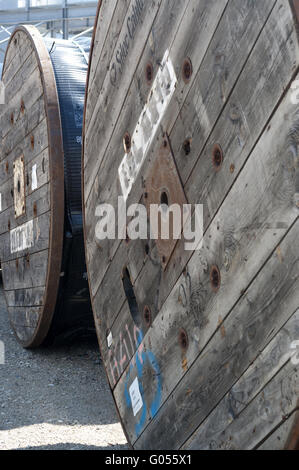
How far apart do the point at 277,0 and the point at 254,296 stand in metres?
0.73

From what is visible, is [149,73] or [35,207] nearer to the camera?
[149,73]

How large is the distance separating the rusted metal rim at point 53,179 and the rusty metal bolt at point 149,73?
1295 millimetres

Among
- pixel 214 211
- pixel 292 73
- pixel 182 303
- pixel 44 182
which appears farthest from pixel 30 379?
pixel 292 73

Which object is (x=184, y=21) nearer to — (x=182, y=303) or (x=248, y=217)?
(x=248, y=217)

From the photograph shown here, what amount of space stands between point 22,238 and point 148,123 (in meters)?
2.05

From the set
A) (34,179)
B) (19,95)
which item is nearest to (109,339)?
(34,179)

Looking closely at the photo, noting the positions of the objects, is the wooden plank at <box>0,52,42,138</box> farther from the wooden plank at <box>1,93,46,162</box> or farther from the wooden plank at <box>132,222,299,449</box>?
the wooden plank at <box>132,222,299,449</box>

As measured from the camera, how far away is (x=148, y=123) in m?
2.30

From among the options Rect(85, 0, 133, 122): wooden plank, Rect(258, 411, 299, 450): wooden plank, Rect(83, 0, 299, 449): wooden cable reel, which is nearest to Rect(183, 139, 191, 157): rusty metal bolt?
Rect(83, 0, 299, 449): wooden cable reel

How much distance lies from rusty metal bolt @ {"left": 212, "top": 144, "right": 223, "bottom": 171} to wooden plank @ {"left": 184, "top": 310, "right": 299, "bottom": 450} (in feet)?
1.71

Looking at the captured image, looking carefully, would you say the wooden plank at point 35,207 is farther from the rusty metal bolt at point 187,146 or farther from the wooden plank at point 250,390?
the wooden plank at point 250,390

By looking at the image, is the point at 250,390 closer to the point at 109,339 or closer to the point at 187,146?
the point at 187,146

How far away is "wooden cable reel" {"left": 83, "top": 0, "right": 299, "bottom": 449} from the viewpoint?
1.60 m

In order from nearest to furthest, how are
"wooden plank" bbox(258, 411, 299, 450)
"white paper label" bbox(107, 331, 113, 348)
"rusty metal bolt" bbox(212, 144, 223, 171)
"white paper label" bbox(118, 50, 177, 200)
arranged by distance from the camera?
"wooden plank" bbox(258, 411, 299, 450) → "rusty metal bolt" bbox(212, 144, 223, 171) → "white paper label" bbox(118, 50, 177, 200) → "white paper label" bbox(107, 331, 113, 348)
